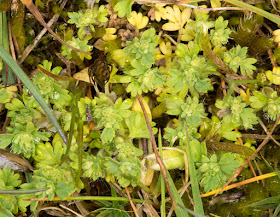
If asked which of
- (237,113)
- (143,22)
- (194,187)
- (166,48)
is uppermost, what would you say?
(143,22)

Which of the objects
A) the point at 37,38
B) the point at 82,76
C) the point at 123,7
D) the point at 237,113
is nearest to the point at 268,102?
the point at 237,113

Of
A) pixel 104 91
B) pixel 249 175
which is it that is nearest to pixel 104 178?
pixel 104 91

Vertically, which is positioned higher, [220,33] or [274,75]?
Result: [220,33]

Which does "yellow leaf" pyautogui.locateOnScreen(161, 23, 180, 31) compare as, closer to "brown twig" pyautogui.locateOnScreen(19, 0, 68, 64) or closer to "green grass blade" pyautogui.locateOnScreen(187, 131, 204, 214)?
"brown twig" pyautogui.locateOnScreen(19, 0, 68, 64)

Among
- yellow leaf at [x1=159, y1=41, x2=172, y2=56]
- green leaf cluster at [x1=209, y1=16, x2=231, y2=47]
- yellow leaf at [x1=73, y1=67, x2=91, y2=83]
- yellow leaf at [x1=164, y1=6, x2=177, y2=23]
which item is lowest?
yellow leaf at [x1=73, y1=67, x2=91, y2=83]

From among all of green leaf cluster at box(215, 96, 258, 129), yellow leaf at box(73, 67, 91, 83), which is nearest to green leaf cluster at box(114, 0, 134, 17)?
yellow leaf at box(73, 67, 91, 83)

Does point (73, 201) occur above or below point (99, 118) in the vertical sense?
below

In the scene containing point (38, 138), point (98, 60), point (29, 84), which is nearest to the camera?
point (29, 84)

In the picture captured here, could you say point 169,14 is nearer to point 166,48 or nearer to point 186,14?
point 186,14

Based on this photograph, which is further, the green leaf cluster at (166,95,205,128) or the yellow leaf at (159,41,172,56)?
the yellow leaf at (159,41,172,56)

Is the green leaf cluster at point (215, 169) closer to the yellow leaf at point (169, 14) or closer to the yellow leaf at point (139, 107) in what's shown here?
the yellow leaf at point (139, 107)

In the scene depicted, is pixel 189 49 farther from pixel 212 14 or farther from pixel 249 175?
pixel 249 175
